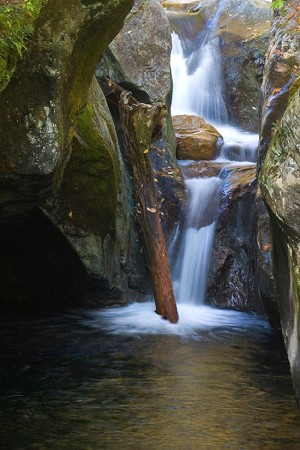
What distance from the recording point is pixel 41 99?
5.71 metres

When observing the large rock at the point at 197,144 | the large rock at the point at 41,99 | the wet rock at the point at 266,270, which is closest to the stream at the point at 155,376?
the wet rock at the point at 266,270

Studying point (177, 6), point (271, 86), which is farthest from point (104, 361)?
point (177, 6)

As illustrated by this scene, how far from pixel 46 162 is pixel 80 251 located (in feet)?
11.2

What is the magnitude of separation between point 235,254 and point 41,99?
608 cm

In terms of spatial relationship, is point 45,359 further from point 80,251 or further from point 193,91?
point 193,91

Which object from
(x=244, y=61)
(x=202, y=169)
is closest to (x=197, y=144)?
(x=202, y=169)

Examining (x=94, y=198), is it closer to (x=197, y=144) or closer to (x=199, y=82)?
(x=197, y=144)

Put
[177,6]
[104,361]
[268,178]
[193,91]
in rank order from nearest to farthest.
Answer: [268,178] → [104,361] → [193,91] → [177,6]

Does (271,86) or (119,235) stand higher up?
(271,86)

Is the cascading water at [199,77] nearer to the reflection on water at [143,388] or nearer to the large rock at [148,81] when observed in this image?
the large rock at [148,81]

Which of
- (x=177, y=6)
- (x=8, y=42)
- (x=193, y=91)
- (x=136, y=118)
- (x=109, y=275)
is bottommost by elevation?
(x=109, y=275)

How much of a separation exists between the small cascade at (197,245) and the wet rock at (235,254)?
6.0 inches

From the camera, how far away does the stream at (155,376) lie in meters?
5.05

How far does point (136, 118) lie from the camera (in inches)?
364
